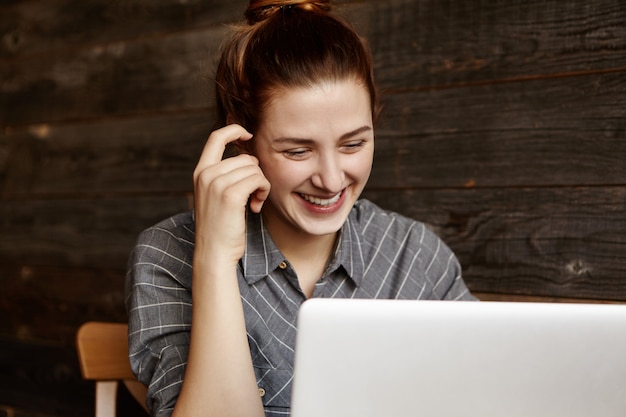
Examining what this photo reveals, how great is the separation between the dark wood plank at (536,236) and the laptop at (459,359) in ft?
2.71

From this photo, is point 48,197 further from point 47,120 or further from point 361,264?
point 361,264

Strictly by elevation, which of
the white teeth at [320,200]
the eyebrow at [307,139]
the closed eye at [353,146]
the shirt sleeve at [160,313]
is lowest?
the shirt sleeve at [160,313]

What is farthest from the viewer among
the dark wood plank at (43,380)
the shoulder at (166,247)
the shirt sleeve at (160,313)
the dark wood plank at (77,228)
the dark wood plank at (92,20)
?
the dark wood plank at (43,380)

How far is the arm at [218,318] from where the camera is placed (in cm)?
100

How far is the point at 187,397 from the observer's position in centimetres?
101

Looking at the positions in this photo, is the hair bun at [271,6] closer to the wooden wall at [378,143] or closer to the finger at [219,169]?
the finger at [219,169]

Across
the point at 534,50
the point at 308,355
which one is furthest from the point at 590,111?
the point at 308,355

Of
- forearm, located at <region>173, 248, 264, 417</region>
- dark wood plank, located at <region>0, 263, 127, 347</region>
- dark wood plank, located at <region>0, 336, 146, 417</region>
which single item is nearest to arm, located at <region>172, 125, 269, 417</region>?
forearm, located at <region>173, 248, 264, 417</region>

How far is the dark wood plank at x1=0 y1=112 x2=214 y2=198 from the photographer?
78.4 inches

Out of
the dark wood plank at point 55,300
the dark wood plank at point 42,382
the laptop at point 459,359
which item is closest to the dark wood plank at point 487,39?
the laptop at point 459,359

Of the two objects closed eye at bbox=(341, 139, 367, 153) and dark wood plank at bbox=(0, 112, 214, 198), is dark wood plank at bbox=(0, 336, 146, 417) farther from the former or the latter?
closed eye at bbox=(341, 139, 367, 153)

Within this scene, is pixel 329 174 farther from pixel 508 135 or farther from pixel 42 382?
pixel 42 382

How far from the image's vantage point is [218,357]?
1003mm

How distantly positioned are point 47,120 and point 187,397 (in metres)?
1.54
